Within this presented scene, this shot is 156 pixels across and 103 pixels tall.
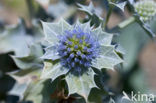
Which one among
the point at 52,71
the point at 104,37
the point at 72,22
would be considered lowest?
the point at 72,22

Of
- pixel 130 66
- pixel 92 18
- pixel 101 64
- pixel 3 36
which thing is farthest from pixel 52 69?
pixel 130 66

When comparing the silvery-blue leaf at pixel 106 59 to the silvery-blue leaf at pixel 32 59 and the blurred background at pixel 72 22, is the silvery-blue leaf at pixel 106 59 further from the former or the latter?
the silvery-blue leaf at pixel 32 59

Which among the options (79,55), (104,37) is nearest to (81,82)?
(79,55)

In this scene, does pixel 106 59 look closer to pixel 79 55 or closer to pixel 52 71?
pixel 79 55

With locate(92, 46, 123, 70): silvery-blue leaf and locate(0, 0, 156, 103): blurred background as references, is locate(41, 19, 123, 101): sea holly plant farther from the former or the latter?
locate(0, 0, 156, 103): blurred background

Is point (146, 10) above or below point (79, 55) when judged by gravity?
above

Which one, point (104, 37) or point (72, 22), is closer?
point (104, 37)
